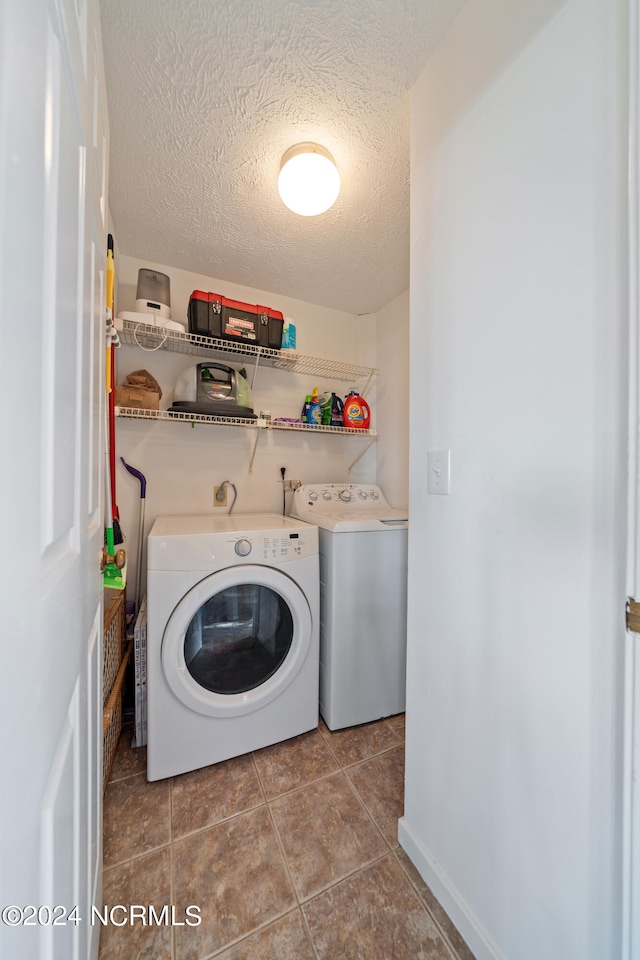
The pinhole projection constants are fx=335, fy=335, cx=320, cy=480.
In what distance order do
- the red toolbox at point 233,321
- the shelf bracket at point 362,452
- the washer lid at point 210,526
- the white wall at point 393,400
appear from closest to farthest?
the washer lid at point 210,526
the red toolbox at point 233,321
the white wall at point 393,400
the shelf bracket at point 362,452

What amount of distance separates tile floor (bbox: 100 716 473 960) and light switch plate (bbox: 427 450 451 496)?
117cm

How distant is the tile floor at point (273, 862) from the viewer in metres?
0.86

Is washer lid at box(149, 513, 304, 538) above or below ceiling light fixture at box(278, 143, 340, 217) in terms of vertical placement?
below

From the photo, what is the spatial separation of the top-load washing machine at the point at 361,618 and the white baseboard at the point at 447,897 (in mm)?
533

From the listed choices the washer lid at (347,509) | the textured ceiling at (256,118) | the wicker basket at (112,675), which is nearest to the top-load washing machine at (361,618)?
the washer lid at (347,509)

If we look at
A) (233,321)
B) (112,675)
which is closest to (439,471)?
(233,321)

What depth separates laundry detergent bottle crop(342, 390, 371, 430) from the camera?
7.30ft

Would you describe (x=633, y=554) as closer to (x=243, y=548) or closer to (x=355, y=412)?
(x=243, y=548)

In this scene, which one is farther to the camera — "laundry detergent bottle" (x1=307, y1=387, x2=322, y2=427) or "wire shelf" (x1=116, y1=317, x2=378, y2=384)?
"laundry detergent bottle" (x1=307, y1=387, x2=322, y2=427)

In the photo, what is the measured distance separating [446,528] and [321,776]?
3.92 feet

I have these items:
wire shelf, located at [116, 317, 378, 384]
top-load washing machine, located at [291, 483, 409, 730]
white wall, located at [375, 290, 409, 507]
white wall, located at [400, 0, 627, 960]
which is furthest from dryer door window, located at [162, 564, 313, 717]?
wire shelf, located at [116, 317, 378, 384]

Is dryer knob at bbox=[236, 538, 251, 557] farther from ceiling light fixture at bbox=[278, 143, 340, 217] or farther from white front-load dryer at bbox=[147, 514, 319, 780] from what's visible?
ceiling light fixture at bbox=[278, 143, 340, 217]

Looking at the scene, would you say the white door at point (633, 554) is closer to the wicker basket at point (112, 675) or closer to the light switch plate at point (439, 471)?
the light switch plate at point (439, 471)

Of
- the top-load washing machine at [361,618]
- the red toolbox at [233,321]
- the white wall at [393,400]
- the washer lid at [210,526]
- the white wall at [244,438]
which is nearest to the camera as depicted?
the washer lid at [210,526]
